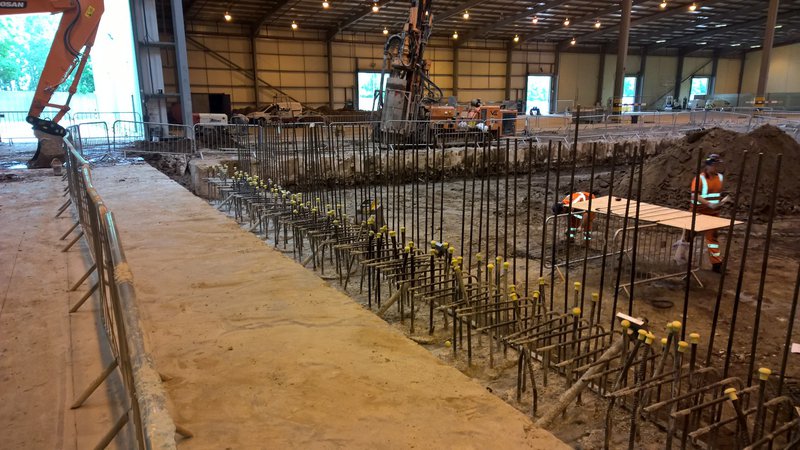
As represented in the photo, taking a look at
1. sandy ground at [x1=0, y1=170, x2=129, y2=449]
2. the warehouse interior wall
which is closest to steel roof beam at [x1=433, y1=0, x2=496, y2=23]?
the warehouse interior wall

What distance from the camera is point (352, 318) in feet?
13.7

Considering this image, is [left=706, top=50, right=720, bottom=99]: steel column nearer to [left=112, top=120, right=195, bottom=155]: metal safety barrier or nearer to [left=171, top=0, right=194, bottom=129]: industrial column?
[left=171, top=0, right=194, bottom=129]: industrial column

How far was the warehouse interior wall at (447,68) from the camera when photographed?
93.6 feet

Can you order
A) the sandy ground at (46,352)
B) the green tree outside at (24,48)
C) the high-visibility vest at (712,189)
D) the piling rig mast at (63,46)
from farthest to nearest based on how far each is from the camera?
the green tree outside at (24,48) < the piling rig mast at (63,46) < the high-visibility vest at (712,189) < the sandy ground at (46,352)

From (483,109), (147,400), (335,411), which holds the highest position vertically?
(483,109)

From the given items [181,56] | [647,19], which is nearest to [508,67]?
[647,19]

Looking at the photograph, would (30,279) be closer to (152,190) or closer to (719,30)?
(152,190)

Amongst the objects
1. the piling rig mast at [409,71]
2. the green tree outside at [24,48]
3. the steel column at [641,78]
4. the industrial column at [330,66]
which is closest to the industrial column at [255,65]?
the industrial column at [330,66]

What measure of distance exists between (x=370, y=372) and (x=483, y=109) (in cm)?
1522

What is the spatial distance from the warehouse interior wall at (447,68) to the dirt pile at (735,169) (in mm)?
12673

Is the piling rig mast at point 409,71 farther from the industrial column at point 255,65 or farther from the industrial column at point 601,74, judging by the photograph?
the industrial column at point 601,74

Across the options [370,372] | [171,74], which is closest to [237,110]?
[171,74]

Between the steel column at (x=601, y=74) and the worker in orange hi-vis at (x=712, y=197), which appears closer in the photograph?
the worker in orange hi-vis at (x=712, y=197)

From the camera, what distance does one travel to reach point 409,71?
50.5 ft
